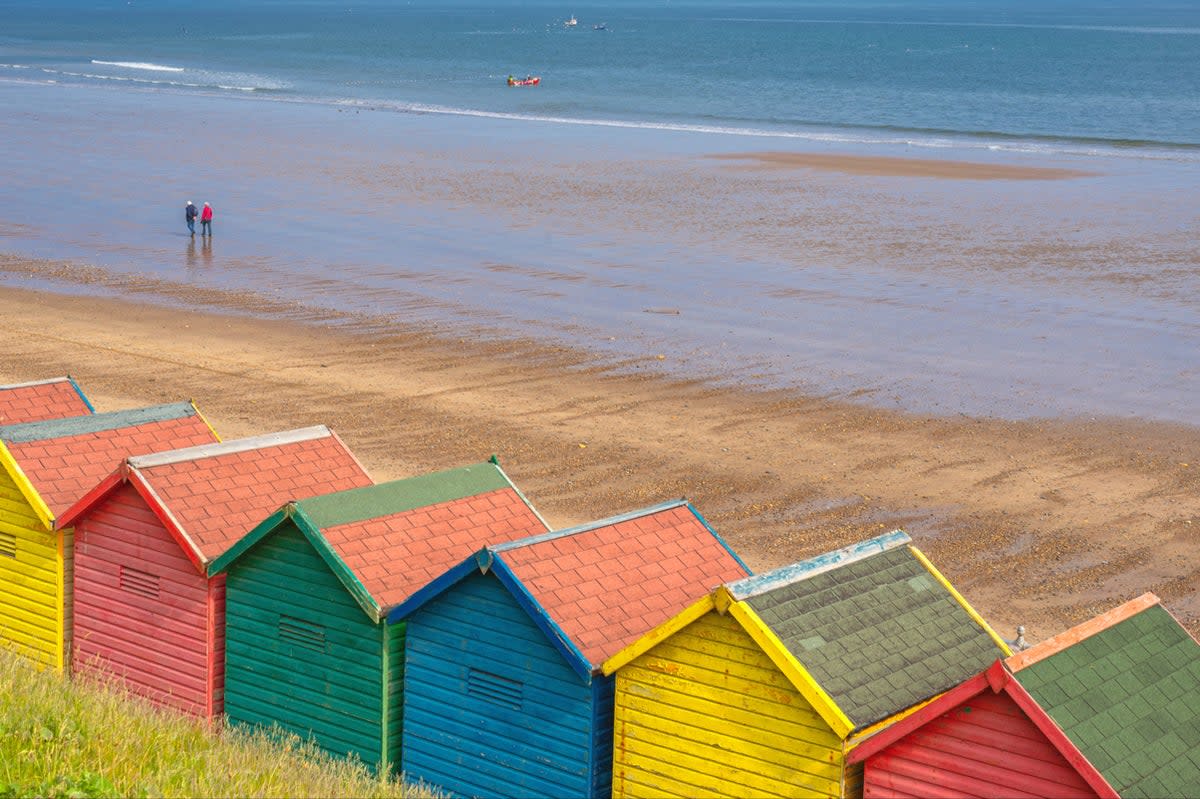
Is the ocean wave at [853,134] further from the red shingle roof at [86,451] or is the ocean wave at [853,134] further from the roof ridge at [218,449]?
the roof ridge at [218,449]

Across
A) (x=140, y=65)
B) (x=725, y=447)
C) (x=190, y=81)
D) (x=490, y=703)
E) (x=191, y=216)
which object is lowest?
(x=140, y=65)

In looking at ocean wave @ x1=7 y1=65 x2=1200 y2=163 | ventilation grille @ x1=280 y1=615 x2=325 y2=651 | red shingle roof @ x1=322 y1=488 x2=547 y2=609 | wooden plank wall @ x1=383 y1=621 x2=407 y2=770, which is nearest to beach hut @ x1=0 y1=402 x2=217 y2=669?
ventilation grille @ x1=280 y1=615 x2=325 y2=651

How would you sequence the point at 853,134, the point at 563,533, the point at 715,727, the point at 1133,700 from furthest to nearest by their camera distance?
the point at 853,134 < the point at 563,533 < the point at 715,727 < the point at 1133,700

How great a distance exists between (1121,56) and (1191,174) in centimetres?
9371

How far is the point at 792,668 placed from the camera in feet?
29.6

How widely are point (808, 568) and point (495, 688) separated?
2.10 meters

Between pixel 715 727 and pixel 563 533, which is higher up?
pixel 563 533

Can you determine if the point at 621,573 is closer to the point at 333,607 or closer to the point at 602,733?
the point at 602,733

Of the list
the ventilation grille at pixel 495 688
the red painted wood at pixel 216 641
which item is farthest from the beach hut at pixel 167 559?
the ventilation grille at pixel 495 688

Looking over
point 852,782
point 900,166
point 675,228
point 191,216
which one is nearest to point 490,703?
point 852,782

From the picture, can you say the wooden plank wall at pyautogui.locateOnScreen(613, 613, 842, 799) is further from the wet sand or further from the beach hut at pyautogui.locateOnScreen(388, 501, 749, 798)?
the wet sand

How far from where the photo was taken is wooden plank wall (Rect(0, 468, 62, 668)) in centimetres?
1259

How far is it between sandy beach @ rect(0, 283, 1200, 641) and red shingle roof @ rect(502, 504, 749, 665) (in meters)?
5.54

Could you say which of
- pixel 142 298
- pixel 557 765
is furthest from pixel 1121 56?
pixel 557 765
